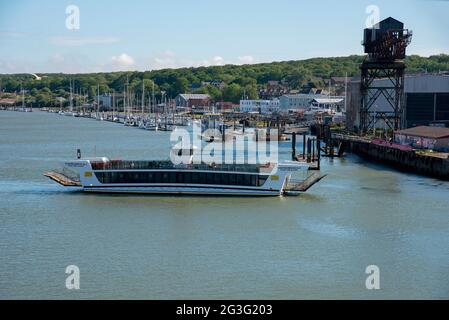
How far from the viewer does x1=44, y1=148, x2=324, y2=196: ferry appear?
2897cm

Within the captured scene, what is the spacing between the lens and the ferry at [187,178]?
29.0 m

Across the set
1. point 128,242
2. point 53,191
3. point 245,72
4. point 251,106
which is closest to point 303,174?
point 53,191

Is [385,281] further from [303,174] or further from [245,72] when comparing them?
[245,72]

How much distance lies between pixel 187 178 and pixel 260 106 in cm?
8850

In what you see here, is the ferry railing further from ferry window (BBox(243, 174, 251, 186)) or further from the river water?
the river water

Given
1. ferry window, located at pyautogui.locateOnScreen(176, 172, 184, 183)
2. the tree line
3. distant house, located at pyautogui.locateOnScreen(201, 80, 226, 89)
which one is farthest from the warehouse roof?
distant house, located at pyautogui.locateOnScreen(201, 80, 226, 89)

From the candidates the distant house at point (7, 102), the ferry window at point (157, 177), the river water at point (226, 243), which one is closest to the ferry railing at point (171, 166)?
the ferry window at point (157, 177)

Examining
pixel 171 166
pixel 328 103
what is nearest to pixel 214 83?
pixel 328 103

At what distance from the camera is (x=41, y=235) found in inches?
851

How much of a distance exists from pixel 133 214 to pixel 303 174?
12.5m

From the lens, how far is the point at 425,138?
44.7m

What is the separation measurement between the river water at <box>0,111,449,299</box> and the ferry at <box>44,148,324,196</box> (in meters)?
0.73

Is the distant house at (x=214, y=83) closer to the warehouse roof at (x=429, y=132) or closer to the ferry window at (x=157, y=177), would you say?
the warehouse roof at (x=429, y=132)
